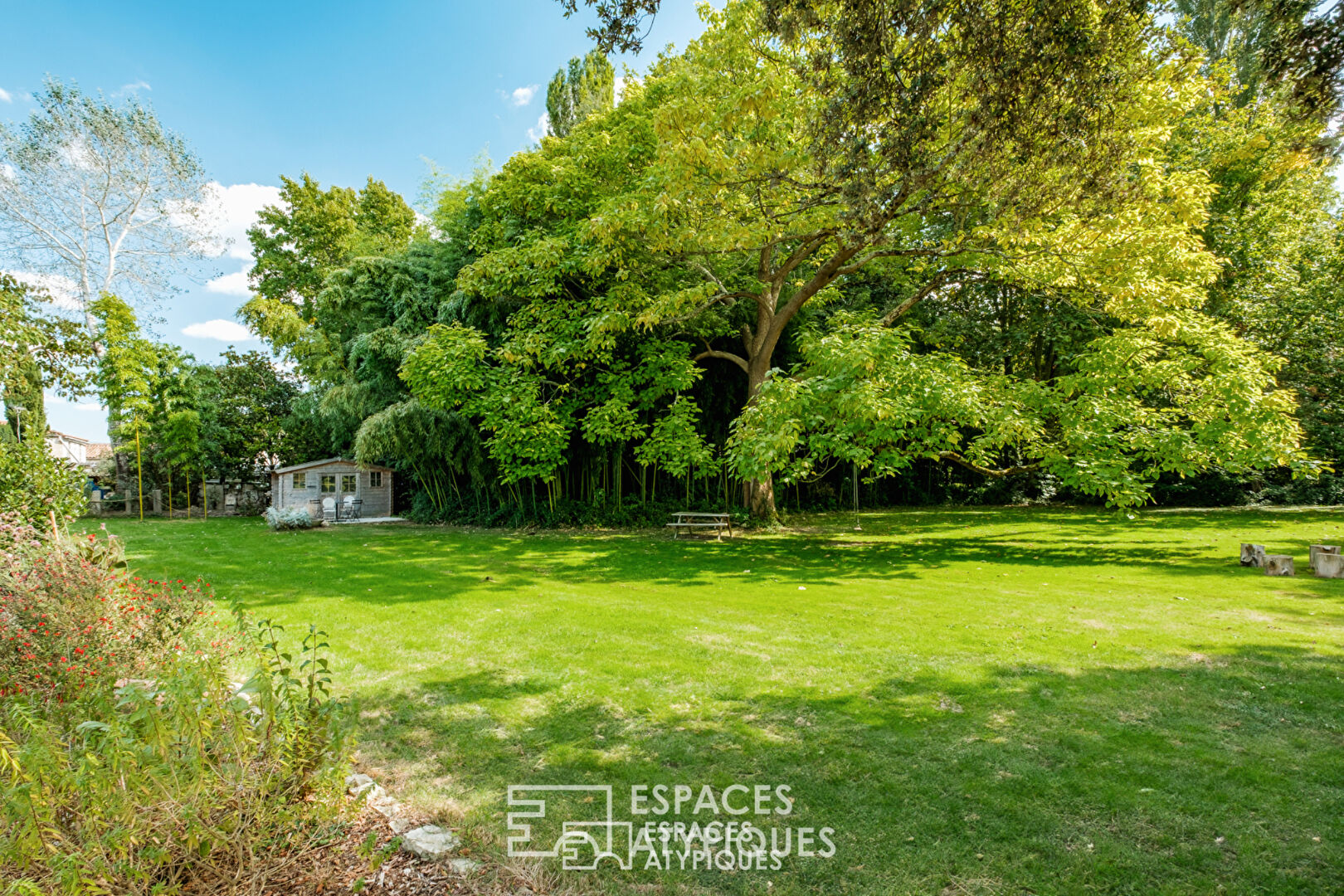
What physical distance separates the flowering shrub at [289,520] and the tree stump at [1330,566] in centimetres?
2055

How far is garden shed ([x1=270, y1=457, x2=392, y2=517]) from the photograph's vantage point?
798 inches

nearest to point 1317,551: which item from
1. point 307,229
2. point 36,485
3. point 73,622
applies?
point 73,622

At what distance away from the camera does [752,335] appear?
16.3 meters

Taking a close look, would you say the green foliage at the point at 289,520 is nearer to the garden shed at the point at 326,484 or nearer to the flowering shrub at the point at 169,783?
the garden shed at the point at 326,484

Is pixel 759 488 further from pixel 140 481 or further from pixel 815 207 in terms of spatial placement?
pixel 140 481

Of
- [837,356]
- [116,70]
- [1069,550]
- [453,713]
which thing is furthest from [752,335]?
[116,70]

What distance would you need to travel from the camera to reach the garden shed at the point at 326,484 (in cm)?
2028

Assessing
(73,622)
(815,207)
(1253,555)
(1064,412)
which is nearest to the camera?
(73,622)

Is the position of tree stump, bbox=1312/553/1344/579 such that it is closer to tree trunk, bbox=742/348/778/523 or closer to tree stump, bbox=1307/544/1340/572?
tree stump, bbox=1307/544/1340/572

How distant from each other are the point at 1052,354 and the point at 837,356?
13443 millimetres
